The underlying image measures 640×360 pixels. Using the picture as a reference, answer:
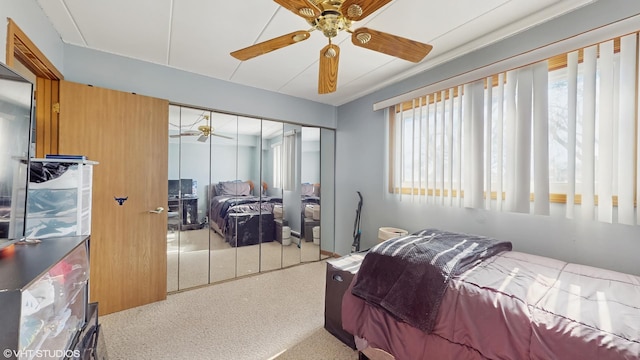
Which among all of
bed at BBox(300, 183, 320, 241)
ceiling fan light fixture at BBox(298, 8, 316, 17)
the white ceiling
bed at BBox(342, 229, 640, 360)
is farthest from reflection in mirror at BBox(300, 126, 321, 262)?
ceiling fan light fixture at BBox(298, 8, 316, 17)

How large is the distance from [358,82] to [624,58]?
212 cm

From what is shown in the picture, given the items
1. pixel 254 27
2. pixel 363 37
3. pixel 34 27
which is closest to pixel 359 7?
pixel 363 37

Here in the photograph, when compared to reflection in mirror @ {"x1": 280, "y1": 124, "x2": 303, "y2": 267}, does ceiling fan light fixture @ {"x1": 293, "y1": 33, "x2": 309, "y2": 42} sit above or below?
above

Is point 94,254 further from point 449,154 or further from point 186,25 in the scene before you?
point 449,154

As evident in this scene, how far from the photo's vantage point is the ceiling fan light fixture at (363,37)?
1.43m

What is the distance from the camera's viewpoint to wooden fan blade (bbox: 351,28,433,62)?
4.71 ft

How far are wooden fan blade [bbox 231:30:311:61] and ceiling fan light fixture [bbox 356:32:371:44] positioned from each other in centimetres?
29

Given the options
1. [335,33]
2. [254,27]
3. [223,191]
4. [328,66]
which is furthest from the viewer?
[223,191]

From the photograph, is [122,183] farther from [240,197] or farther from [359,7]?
[359,7]

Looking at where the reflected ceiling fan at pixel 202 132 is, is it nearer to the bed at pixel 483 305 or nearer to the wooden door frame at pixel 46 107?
the wooden door frame at pixel 46 107

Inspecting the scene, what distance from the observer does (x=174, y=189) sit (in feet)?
8.92

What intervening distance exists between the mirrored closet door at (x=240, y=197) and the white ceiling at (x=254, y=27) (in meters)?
0.69

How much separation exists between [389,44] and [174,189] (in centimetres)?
252

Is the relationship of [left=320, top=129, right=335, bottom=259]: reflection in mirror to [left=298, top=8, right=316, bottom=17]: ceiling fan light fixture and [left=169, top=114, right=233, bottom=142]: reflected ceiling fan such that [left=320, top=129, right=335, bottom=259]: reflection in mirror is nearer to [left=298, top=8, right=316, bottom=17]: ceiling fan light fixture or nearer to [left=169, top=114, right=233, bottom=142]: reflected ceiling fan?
[left=169, top=114, right=233, bottom=142]: reflected ceiling fan
